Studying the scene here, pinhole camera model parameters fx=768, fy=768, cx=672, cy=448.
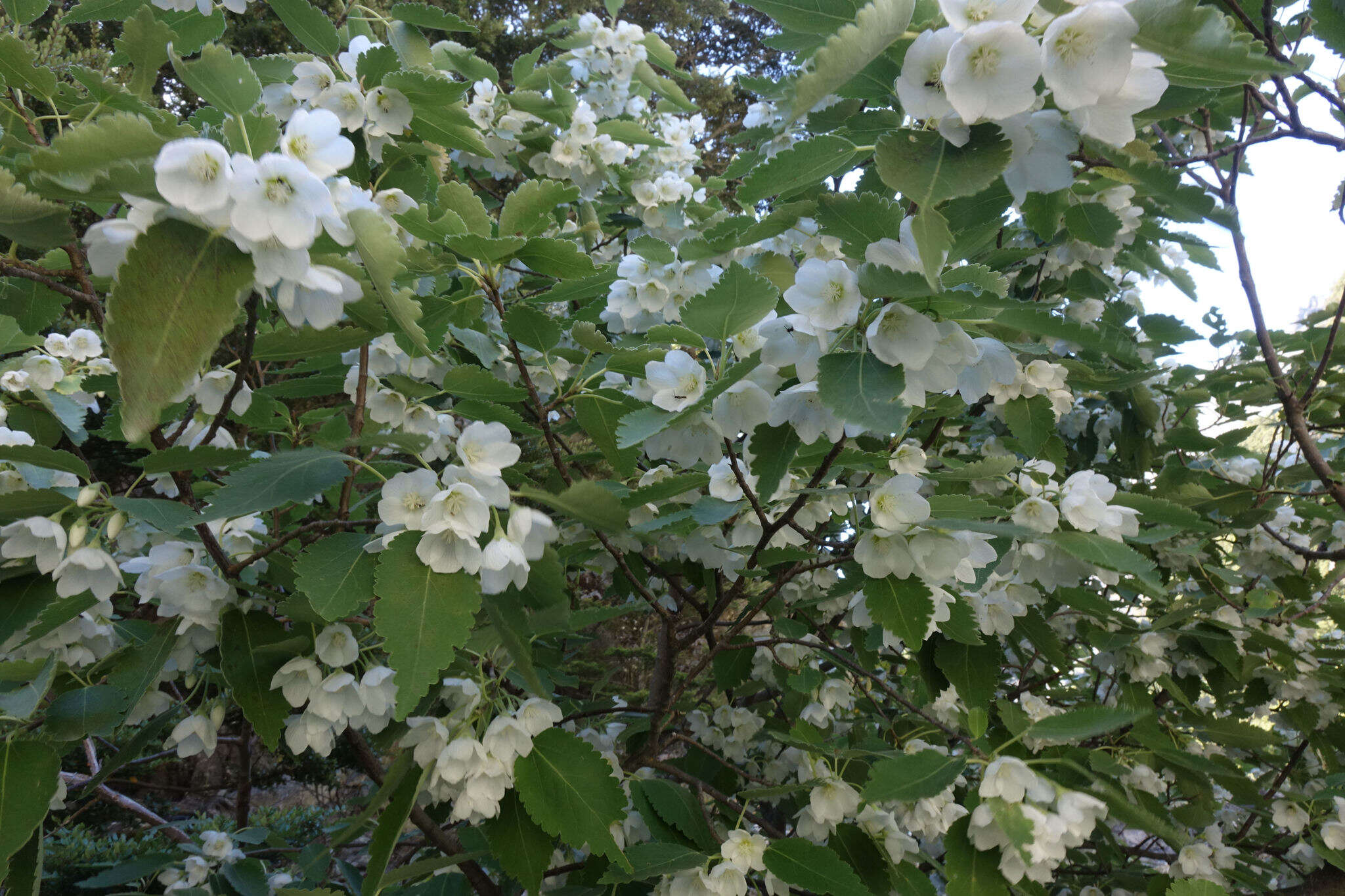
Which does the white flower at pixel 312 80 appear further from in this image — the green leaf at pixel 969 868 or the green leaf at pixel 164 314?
the green leaf at pixel 969 868

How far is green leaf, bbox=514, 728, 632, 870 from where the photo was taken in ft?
4.79

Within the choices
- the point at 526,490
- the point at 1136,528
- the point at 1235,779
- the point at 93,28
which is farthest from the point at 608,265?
the point at 93,28

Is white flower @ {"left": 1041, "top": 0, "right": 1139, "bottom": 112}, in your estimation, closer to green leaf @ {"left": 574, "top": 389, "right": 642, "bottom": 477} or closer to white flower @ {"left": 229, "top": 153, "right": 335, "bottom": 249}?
white flower @ {"left": 229, "top": 153, "right": 335, "bottom": 249}

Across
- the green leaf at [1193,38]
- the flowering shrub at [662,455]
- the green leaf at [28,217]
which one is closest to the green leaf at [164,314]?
the flowering shrub at [662,455]

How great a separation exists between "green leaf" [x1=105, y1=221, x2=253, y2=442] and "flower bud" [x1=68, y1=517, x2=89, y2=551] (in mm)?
739

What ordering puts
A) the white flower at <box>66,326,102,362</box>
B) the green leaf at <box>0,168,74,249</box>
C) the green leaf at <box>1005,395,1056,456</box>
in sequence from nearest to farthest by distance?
the green leaf at <box>0,168,74,249</box> < the green leaf at <box>1005,395,1056,456</box> < the white flower at <box>66,326,102,362</box>

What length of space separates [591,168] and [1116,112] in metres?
2.50

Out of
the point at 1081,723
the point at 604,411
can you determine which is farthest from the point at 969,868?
the point at 604,411

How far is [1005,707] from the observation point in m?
1.63

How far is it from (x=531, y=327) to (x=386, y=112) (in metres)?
0.56

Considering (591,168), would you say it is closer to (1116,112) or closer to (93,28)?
(1116,112)

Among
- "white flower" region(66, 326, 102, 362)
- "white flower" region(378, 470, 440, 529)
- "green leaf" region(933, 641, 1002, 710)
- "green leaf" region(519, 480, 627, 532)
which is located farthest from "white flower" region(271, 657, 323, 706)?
"white flower" region(66, 326, 102, 362)

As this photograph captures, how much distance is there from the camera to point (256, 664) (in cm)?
158

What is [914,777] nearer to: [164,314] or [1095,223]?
[1095,223]
